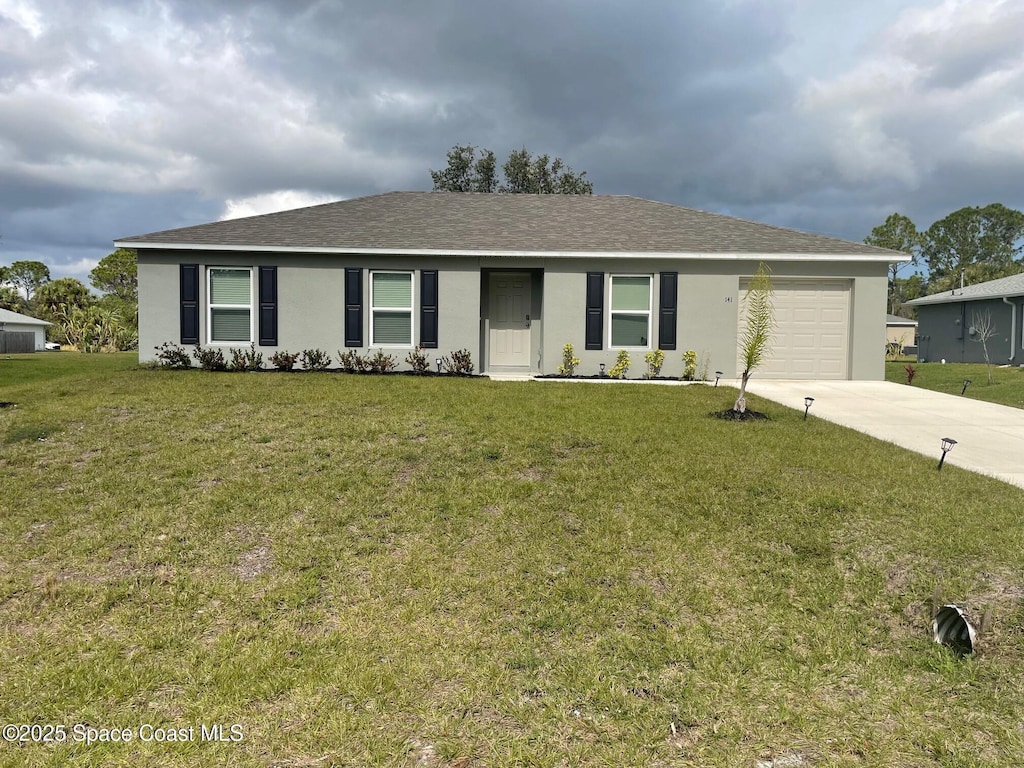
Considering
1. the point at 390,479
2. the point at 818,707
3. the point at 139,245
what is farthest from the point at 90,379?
the point at 818,707

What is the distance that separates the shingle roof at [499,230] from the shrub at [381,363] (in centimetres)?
217

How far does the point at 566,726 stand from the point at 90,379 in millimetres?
10046

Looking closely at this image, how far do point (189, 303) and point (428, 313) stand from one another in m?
4.79

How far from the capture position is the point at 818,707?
8.28ft

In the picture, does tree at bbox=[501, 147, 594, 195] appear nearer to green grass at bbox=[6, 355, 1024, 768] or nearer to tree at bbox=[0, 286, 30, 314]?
green grass at bbox=[6, 355, 1024, 768]

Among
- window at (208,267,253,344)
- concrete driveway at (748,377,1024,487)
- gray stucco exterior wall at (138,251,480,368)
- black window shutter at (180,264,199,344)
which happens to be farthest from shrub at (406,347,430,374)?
concrete driveway at (748,377,1024,487)

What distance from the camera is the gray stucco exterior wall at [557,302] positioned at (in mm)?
12062

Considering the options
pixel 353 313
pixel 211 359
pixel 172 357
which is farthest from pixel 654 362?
pixel 172 357

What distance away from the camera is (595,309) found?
12.2 m

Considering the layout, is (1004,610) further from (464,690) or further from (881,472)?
(464,690)

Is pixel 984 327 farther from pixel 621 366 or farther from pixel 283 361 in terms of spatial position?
pixel 283 361

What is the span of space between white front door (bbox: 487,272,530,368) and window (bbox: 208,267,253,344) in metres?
5.02

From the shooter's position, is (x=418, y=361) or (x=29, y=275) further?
(x=29, y=275)

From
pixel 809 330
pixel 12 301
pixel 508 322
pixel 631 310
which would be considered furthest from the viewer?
pixel 12 301
